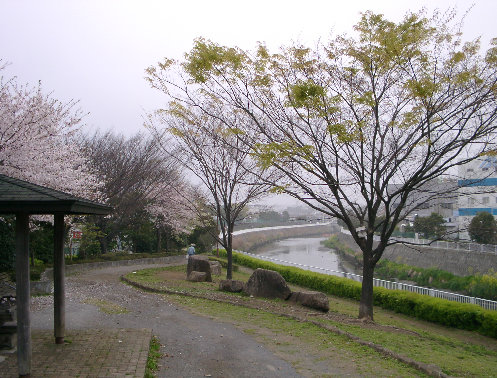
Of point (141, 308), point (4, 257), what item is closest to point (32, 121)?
point (4, 257)

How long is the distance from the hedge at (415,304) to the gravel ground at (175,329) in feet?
25.6

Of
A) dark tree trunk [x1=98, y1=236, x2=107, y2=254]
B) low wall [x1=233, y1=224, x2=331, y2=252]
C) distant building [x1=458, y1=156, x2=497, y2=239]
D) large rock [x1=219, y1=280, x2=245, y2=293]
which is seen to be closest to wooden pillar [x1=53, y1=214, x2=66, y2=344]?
large rock [x1=219, y1=280, x2=245, y2=293]

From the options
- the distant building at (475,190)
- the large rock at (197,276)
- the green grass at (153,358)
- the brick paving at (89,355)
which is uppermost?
the distant building at (475,190)

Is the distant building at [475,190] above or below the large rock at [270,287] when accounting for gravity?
above

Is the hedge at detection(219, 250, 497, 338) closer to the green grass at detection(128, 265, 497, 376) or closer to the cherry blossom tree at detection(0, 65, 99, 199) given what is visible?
the green grass at detection(128, 265, 497, 376)

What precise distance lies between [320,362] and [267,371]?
935 millimetres

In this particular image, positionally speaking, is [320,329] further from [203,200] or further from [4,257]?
[203,200]

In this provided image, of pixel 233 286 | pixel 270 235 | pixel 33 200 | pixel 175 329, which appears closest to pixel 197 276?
pixel 233 286

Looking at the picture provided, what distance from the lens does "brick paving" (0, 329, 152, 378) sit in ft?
19.1

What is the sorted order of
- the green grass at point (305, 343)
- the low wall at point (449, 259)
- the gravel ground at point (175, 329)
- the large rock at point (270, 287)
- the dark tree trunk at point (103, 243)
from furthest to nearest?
the dark tree trunk at point (103, 243), the low wall at point (449, 259), the large rock at point (270, 287), the green grass at point (305, 343), the gravel ground at point (175, 329)

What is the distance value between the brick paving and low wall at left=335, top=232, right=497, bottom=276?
16.3 meters

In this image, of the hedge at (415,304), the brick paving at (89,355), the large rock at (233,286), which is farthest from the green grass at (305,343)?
the hedge at (415,304)

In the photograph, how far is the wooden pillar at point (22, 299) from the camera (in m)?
5.47

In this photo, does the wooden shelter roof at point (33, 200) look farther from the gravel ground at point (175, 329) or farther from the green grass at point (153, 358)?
the gravel ground at point (175, 329)
